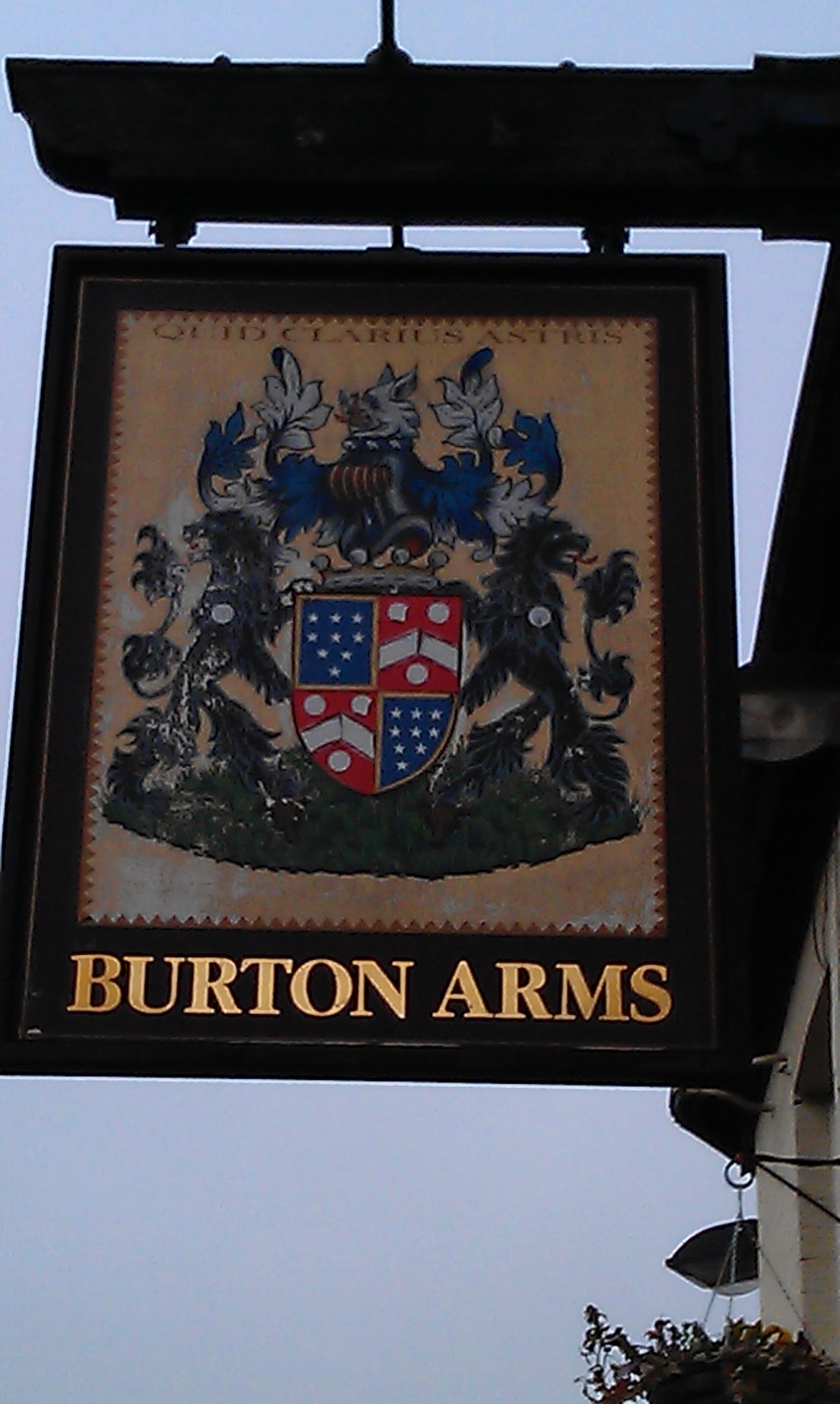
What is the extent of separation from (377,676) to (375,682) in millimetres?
24

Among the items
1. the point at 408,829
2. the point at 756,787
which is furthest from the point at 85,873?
the point at 756,787

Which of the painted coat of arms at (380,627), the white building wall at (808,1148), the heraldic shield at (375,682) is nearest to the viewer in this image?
the painted coat of arms at (380,627)

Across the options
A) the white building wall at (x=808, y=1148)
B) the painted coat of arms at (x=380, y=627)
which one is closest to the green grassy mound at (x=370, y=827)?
the painted coat of arms at (x=380, y=627)

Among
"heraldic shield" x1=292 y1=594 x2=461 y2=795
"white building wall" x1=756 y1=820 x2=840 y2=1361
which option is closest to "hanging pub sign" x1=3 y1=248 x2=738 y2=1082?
"heraldic shield" x1=292 y1=594 x2=461 y2=795

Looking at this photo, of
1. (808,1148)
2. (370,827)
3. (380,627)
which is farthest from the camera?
(808,1148)

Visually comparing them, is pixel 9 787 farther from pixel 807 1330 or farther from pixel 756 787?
pixel 807 1330

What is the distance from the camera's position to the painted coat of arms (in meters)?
7.91

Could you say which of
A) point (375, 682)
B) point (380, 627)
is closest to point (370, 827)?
point (375, 682)

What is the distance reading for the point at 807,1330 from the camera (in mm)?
12344

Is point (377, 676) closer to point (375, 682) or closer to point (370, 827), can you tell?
point (375, 682)

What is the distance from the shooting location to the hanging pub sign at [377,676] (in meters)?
7.63

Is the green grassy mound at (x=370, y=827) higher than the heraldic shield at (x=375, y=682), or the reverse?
the heraldic shield at (x=375, y=682)

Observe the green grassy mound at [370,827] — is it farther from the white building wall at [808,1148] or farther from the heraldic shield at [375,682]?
the white building wall at [808,1148]

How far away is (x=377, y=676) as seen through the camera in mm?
8203
